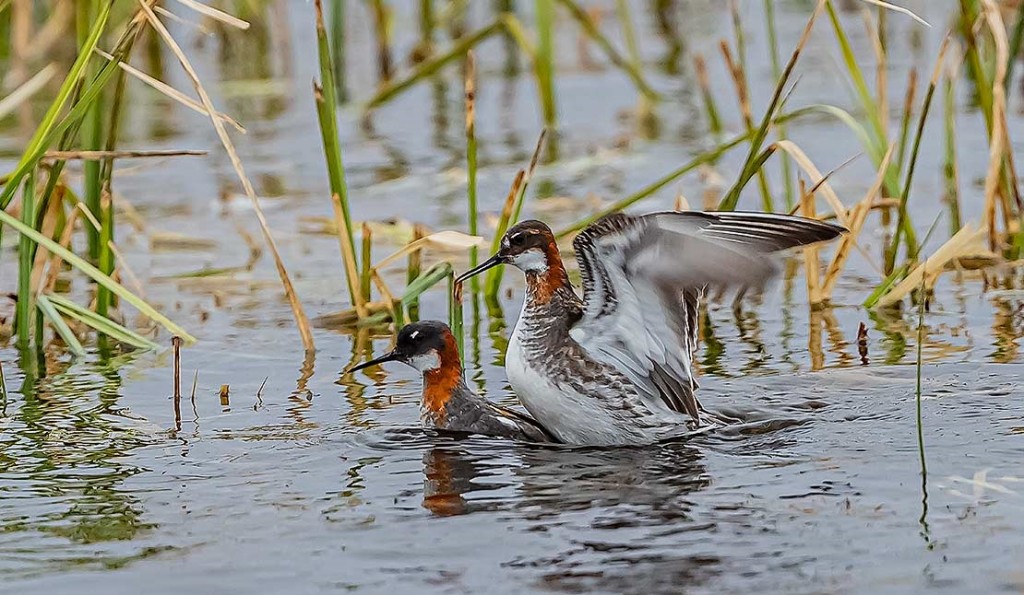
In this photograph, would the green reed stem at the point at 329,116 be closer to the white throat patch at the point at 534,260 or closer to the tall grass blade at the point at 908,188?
the white throat patch at the point at 534,260

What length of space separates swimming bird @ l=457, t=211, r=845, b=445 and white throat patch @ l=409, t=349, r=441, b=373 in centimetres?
38

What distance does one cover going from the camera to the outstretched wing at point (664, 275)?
244 inches

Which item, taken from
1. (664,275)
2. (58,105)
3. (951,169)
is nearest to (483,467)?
(664,275)

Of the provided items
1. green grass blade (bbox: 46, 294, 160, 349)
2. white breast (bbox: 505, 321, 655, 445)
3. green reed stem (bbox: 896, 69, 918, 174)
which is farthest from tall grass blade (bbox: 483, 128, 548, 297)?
green reed stem (bbox: 896, 69, 918, 174)

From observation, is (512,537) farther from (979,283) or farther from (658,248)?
(979,283)

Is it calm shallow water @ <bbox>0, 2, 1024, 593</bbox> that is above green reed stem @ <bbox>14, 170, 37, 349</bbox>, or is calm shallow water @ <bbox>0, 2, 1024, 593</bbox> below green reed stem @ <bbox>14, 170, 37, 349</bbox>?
below

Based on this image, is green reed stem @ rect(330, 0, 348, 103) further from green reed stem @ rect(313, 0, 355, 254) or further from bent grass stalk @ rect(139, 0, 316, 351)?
green reed stem @ rect(313, 0, 355, 254)

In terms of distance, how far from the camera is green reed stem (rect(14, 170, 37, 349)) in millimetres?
7645

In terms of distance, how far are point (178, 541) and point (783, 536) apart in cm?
199

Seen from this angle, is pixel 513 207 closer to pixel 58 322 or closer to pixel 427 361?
pixel 427 361

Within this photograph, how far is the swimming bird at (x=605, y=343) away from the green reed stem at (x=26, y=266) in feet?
7.15

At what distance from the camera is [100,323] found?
7.67 meters

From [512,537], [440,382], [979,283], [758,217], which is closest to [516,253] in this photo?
[440,382]

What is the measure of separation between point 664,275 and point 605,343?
60 cm
